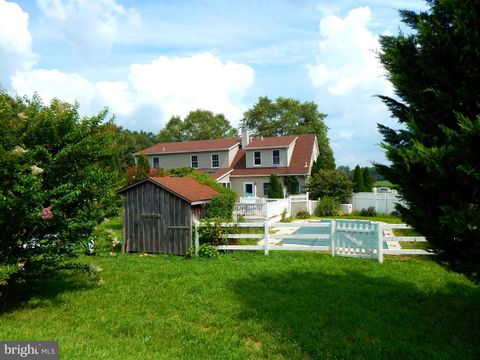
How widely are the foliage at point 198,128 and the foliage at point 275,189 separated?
30.9 metres

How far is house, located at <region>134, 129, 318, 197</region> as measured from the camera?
3116cm

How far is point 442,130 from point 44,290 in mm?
8356

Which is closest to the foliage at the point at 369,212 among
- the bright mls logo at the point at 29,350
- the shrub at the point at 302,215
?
the shrub at the point at 302,215

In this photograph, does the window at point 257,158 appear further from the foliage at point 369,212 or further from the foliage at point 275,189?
the foliage at point 369,212

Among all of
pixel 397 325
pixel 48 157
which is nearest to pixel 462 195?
pixel 397 325

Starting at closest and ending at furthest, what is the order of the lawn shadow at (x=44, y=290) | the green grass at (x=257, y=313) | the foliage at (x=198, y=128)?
the green grass at (x=257, y=313) < the lawn shadow at (x=44, y=290) < the foliage at (x=198, y=128)

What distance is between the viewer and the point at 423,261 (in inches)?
421

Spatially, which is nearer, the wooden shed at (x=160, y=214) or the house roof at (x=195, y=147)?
the wooden shed at (x=160, y=214)

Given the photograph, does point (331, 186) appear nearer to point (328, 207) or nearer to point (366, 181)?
point (328, 207)

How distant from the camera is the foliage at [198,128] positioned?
5862 cm

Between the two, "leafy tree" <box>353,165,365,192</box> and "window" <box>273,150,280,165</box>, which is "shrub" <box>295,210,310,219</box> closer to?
"leafy tree" <box>353,165,365,192</box>

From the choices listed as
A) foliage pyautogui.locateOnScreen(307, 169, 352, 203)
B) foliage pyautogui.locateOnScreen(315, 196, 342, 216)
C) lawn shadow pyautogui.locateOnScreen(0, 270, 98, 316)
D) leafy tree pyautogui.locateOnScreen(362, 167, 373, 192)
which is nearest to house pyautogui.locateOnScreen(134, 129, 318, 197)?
foliage pyautogui.locateOnScreen(307, 169, 352, 203)

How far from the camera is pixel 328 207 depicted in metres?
25.0

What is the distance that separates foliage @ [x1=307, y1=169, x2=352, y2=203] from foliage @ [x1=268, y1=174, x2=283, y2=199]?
251 cm
